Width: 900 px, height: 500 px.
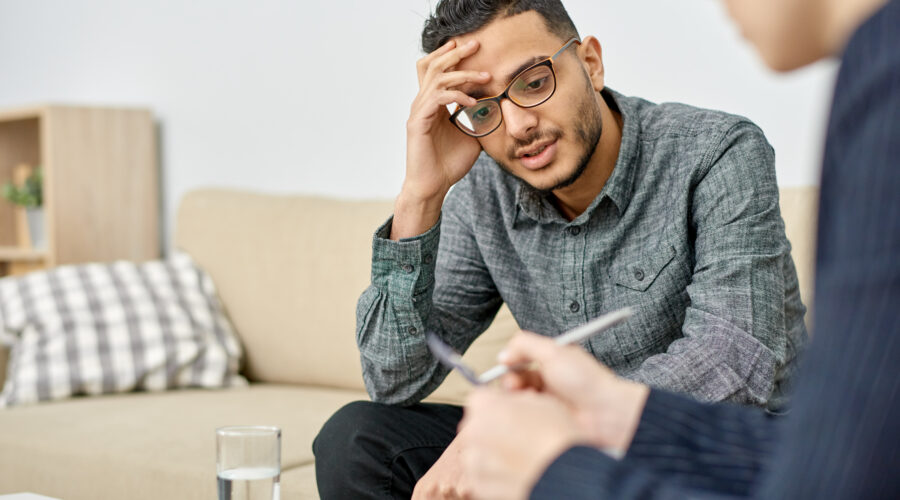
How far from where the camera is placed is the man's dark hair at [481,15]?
4.76ft

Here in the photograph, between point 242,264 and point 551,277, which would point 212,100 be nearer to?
point 242,264

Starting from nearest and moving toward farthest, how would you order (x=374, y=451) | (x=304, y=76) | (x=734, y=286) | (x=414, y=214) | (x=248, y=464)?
(x=248, y=464) < (x=734, y=286) < (x=374, y=451) < (x=414, y=214) < (x=304, y=76)

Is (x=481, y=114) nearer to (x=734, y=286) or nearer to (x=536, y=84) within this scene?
(x=536, y=84)

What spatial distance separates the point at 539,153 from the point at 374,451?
520 mm

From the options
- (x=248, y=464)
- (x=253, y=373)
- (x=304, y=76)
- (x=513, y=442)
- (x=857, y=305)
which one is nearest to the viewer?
(x=857, y=305)

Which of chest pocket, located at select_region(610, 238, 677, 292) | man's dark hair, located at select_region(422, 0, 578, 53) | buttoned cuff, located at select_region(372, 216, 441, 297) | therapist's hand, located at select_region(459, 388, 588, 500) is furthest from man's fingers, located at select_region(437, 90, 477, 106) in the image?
therapist's hand, located at select_region(459, 388, 588, 500)

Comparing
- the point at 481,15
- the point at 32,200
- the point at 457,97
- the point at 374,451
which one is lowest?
the point at 374,451

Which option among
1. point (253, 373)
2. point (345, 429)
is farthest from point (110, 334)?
point (345, 429)

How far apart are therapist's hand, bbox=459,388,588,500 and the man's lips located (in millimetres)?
831

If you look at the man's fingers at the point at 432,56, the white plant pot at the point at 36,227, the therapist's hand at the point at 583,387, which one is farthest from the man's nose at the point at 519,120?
the white plant pot at the point at 36,227

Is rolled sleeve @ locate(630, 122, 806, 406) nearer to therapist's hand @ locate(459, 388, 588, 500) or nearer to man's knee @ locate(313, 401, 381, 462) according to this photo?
man's knee @ locate(313, 401, 381, 462)

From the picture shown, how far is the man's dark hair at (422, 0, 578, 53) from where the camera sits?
1.45 metres

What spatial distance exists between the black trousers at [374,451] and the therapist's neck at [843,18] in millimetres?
988

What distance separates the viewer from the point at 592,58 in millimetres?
1531
